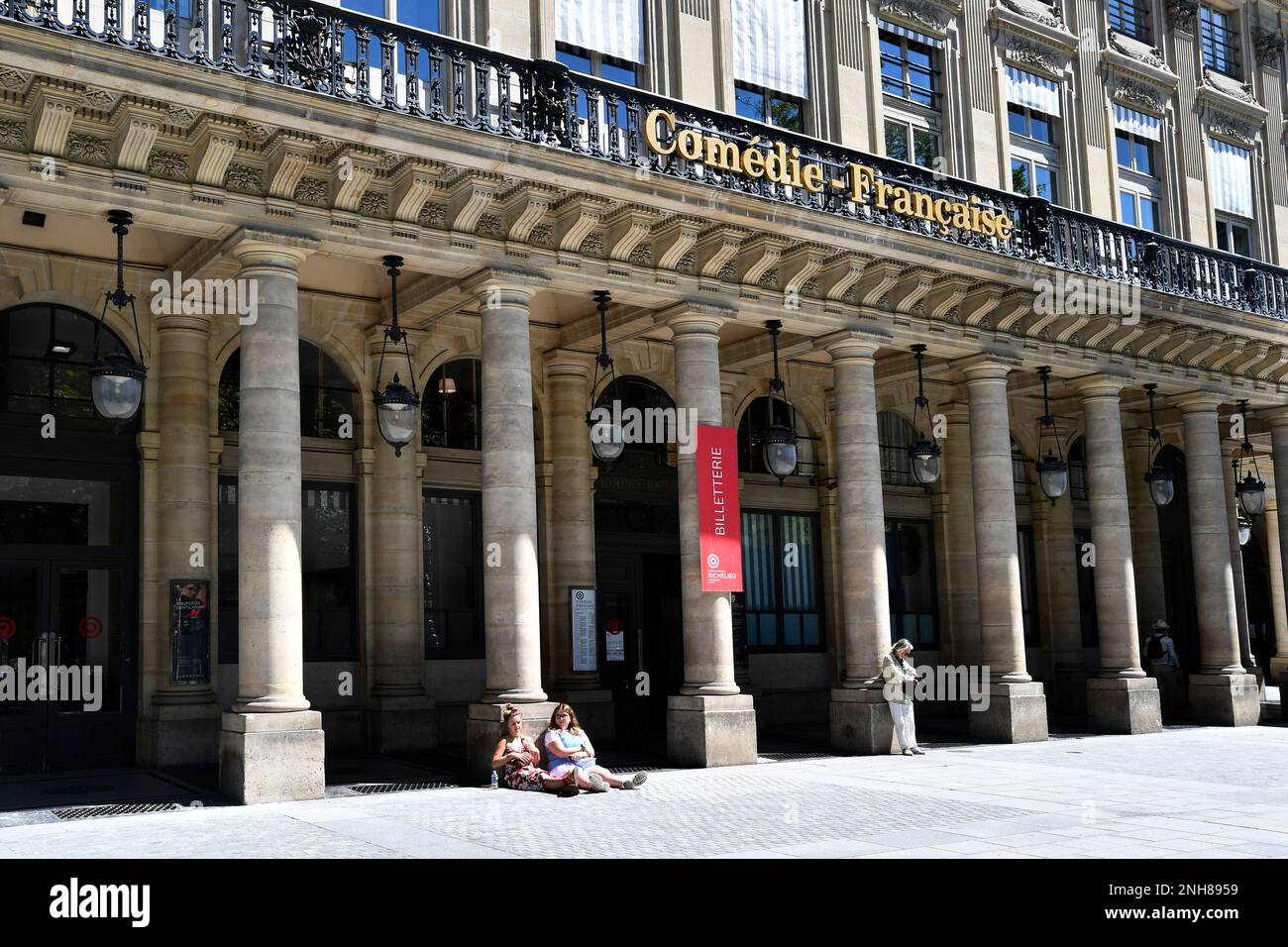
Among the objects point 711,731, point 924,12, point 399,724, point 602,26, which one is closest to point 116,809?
point 399,724

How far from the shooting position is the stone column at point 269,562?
1293 centimetres

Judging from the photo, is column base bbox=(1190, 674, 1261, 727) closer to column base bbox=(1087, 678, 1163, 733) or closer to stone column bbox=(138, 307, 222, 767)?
column base bbox=(1087, 678, 1163, 733)

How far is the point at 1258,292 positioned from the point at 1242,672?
6.85 meters

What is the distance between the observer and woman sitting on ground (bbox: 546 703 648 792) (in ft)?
44.4

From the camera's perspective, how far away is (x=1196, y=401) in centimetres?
2366

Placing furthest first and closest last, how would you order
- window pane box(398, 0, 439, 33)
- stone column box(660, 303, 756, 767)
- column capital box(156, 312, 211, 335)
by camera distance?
window pane box(398, 0, 439, 33) < column capital box(156, 312, 211, 335) < stone column box(660, 303, 756, 767)

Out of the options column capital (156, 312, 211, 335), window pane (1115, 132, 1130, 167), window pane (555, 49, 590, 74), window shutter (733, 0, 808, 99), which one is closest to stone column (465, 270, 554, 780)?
column capital (156, 312, 211, 335)

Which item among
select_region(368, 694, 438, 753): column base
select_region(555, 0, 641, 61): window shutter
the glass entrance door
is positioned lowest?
select_region(368, 694, 438, 753): column base

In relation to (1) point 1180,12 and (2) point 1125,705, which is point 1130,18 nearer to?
(1) point 1180,12

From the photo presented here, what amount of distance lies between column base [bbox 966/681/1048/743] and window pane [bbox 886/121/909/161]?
870 centimetres

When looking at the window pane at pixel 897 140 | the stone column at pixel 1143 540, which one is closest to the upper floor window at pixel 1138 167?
the stone column at pixel 1143 540

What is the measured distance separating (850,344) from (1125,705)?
24.8 feet

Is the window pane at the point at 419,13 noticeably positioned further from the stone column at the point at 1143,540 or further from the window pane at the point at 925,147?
the stone column at the point at 1143,540
